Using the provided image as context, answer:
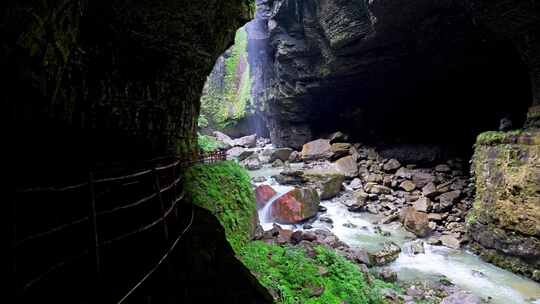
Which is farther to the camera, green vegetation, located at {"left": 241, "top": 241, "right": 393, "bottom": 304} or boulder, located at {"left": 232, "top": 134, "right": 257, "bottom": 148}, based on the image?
boulder, located at {"left": 232, "top": 134, "right": 257, "bottom": 148}

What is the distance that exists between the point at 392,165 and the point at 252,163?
11.6 meters

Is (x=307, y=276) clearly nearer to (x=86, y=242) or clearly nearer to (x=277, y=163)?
(x=86, y=242)

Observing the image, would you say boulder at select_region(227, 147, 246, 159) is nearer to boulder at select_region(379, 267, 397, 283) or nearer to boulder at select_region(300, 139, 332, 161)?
boulder at select_region(300, 139, 332, 161)

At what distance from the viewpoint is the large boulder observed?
14.3 meters

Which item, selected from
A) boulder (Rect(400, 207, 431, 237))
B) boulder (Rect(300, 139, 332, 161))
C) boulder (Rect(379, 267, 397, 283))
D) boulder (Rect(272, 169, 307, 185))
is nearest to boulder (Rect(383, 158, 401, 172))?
boulder (Rect(300, 139, 332, 161))

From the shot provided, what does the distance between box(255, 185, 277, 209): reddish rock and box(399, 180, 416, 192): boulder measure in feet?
26.0

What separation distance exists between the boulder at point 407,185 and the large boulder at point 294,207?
242 inches

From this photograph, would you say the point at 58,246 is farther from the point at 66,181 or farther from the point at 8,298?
the point at 8,298

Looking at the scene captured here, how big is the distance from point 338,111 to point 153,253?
25.9 meters

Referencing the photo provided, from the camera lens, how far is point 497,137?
10414 millimetres

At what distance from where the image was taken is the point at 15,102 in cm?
306

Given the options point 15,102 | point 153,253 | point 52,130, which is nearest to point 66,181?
point 15,102

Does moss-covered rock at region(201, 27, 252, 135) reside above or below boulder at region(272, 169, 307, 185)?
above

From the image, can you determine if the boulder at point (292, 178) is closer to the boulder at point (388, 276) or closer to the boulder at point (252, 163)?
the boulder at point (252, 163)
